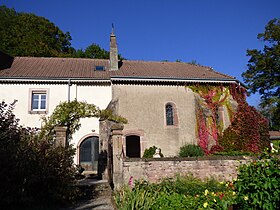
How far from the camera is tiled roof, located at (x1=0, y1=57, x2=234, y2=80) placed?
16109 millimetres

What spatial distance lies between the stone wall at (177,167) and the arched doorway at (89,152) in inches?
244

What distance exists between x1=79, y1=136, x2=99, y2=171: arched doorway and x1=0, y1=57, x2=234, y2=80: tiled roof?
4182 millimetres

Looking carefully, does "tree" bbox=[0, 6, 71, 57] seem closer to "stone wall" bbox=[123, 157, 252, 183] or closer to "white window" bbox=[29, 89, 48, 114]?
"white window" bbox=[29, 89, 48, 114]

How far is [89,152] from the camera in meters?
15.7

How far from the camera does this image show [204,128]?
16391 mm

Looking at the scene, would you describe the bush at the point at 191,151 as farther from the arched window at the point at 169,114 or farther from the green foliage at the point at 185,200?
the green foliage at the point at 185,200

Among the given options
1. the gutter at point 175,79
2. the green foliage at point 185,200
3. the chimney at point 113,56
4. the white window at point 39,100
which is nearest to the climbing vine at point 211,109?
the gutter at point 175,79

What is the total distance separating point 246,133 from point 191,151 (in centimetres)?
424

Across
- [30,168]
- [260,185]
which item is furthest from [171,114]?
[260,185]

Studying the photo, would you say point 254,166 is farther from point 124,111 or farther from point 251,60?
point 251,60

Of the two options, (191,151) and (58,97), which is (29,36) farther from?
(191,151)

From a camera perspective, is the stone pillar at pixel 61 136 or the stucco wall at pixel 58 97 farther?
the stucco wall at pixel 58 97

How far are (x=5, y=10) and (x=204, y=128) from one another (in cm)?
2812

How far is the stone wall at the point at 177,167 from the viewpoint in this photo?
9.98 m
